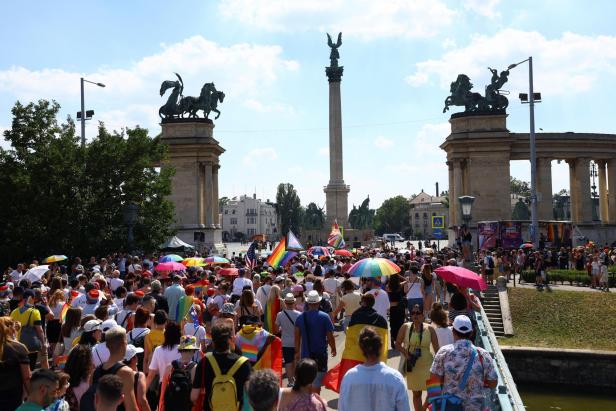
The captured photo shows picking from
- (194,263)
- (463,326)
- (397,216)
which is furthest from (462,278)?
(397,216)

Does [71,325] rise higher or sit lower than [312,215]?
lower

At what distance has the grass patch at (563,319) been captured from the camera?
24875 mm

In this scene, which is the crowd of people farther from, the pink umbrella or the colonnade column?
the colonnade column

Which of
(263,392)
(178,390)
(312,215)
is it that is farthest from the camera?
(312,215)

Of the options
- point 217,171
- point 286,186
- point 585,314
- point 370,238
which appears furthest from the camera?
point 286,186

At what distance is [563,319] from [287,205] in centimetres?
11025

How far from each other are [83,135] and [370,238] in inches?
2066

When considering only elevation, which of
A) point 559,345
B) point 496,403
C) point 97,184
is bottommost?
point 559,345

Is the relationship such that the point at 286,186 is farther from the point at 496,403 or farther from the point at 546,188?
the point at 496,403

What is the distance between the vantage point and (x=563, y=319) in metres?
27.0

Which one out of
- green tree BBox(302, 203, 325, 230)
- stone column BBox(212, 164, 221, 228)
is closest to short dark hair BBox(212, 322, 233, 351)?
Result: stone column BBox(212, 164, 221, 228)

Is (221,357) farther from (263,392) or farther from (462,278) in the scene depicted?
(462,278)

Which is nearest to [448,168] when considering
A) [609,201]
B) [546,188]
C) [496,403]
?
[546,188]

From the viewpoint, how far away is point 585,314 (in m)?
27.1
